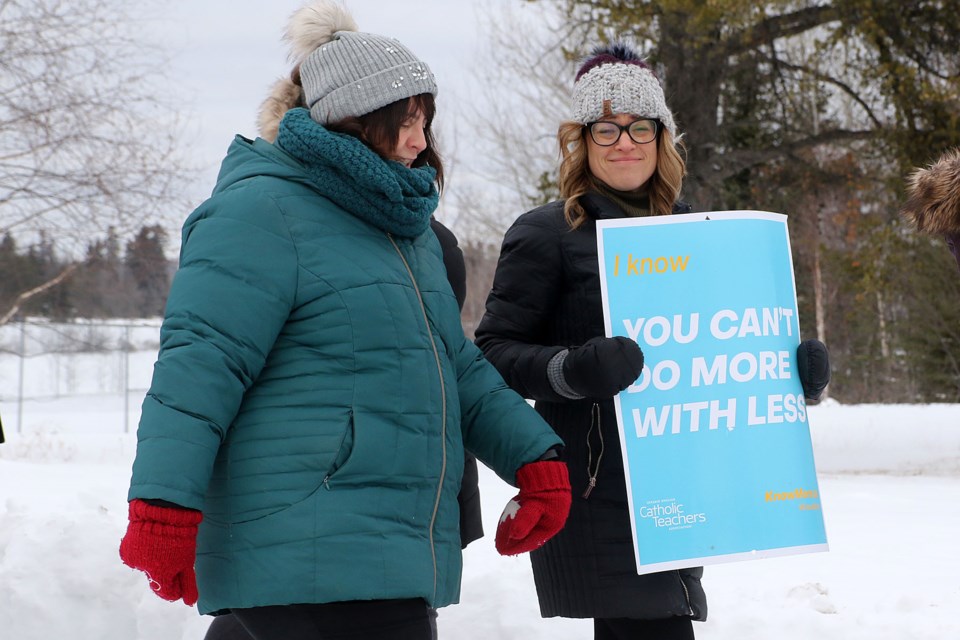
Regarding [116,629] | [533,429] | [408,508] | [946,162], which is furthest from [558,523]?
[116,629]

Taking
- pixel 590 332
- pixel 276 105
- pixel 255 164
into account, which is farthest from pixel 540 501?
pixel 276 105

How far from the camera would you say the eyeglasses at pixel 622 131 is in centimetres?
289

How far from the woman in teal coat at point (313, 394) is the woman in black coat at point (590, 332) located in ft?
1.80

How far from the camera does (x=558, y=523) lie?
2426 mm

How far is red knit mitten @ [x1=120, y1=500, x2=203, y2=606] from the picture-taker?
1854 mm

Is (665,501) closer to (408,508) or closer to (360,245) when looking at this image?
(408,508)

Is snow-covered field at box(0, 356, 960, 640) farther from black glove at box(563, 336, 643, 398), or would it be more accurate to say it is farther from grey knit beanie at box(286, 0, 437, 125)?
grey knit beanie at box(286, 0, 437, 125)

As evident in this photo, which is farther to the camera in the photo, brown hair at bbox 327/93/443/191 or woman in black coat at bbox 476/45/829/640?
woman in black coat at bbox 476/45/829/640

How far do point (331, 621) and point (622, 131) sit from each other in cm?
148

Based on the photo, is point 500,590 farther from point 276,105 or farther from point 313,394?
point 313,394

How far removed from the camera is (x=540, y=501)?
95.1 inches

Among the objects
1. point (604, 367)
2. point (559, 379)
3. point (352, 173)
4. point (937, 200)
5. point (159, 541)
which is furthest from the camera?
point (937, 200)

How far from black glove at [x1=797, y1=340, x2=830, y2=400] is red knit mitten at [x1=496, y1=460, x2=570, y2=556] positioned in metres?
0.72

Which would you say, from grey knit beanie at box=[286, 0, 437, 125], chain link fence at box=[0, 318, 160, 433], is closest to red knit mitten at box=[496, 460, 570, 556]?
grey knit beanie at box=[286, 0, 437, 125]
